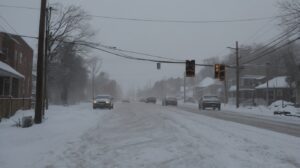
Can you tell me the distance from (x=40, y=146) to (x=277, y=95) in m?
67.2

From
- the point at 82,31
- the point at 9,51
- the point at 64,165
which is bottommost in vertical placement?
the point at 64,165

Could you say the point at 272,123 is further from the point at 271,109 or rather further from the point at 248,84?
the point at 248,84

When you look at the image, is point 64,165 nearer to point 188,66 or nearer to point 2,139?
point 2,139

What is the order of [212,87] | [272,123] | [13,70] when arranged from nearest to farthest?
[272,123] < [13,70] < [212,87]

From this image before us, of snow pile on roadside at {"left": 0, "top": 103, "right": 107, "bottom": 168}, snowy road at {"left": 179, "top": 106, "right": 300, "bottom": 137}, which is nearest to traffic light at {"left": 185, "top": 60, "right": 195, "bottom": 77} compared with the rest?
snowy road at {"left": 179, "top": 106, "right": 300, "bottom": 137}

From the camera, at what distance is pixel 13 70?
30.3 metres

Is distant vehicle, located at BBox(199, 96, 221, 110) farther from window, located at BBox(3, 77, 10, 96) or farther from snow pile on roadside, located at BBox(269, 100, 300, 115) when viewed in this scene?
window, located at BBox(3, 77, 10, 96)

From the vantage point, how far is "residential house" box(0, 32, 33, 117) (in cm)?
2859

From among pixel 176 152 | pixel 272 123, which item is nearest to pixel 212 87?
pixel 272 123

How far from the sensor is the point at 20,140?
14.4 meters

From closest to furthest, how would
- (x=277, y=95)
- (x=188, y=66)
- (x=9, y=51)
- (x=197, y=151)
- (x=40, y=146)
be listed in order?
(x=197, y=151) → (x=40, y=146) → (x=9, y=51) → (x=188, y=66) → (x=277, y=95)

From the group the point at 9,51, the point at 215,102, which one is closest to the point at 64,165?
the point at 9,51

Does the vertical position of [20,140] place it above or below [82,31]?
below

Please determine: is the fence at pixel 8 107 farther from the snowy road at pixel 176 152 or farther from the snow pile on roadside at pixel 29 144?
the snowy road at pixel 176 152
